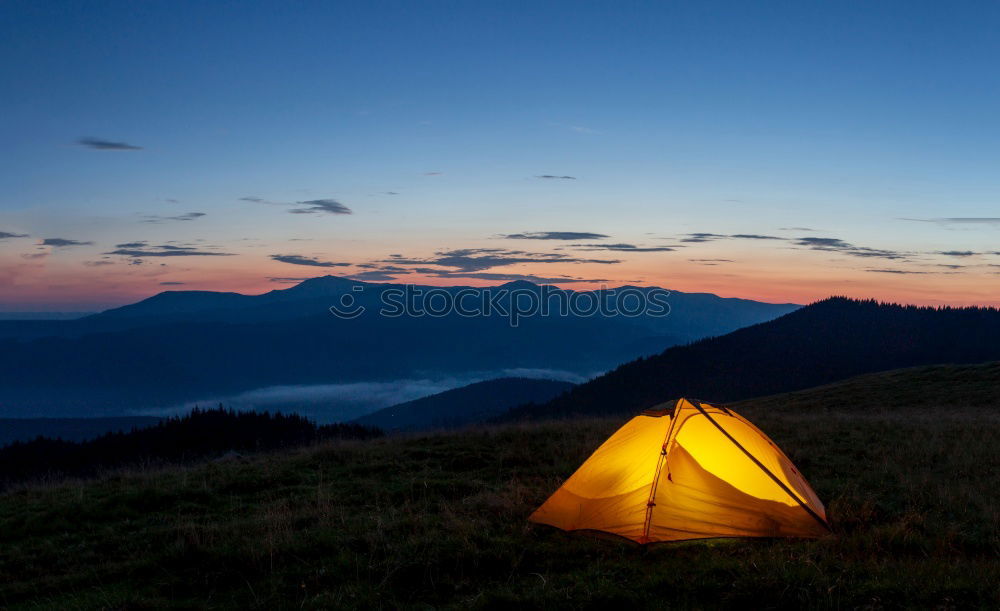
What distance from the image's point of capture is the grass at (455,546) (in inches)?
287

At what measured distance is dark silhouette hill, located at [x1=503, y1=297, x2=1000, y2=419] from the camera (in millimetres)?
132375

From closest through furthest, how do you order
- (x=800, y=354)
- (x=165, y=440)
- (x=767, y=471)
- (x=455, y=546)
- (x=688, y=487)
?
(x=455, y=546) → (x=688, y=487) → (x=767, y=471) → (x=165, y=440) → (x=800, y=354)

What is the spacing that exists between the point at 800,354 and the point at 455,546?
485 ft

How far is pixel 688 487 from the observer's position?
968 cm

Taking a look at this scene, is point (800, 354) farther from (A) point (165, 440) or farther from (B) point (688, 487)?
(B) point (688, 487)

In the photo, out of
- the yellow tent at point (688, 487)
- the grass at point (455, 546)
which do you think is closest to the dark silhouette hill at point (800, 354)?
the grass at point (455, 546)

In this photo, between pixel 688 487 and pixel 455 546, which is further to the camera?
pixel 688 487

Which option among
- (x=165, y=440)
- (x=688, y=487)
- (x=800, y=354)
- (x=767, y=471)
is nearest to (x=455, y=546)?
(x=688, y=487)

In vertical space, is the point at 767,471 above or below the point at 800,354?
above

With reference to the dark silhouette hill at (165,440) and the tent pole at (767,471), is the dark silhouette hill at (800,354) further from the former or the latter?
the tent pole at (767,471)

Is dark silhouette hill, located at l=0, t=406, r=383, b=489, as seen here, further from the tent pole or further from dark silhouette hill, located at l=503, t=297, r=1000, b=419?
dark silhouette hill, located at l=503, t=297, r=1000, b=419

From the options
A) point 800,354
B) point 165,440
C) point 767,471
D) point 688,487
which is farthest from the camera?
point 800,354

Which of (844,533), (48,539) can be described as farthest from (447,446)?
(844,533)

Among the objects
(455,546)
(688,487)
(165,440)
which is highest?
(688,487)
